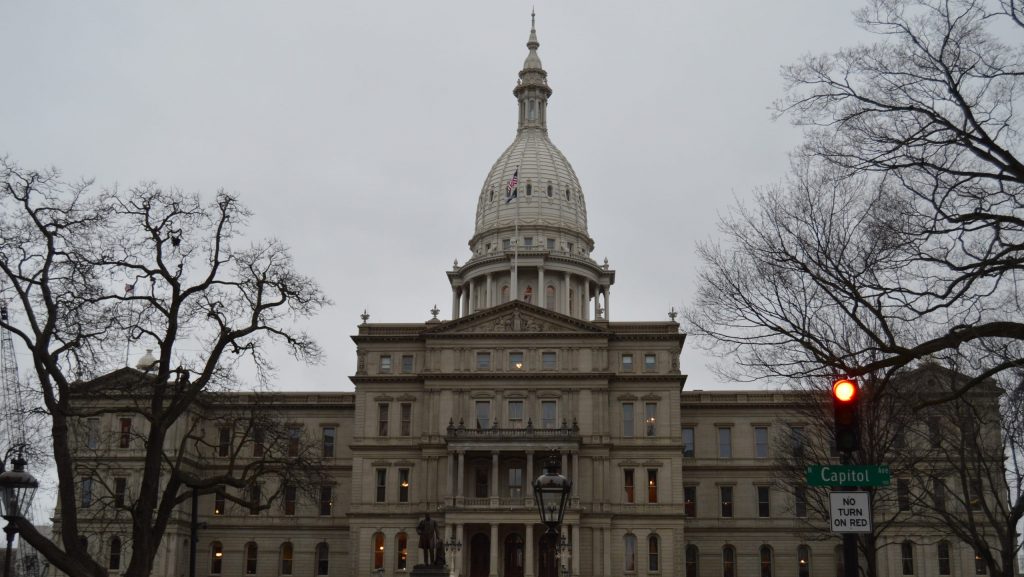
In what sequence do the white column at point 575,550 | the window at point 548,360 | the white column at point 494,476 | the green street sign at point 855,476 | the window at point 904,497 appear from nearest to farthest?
the green street sign at point 855,476 → the window at point 904,497 → the white column at point 575,550 → the white column at point 494,476 → the window at point 548,360

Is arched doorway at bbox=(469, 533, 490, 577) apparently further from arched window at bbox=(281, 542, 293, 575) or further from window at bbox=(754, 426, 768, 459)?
window at bbox=(754, 426, 768, 459)

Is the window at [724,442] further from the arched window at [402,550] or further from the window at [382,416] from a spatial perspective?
the window at [382,416]

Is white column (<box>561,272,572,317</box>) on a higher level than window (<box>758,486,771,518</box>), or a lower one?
higher

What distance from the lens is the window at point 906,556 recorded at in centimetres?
8256

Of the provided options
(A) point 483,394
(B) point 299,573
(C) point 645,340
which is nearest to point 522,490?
(A) point 483,394

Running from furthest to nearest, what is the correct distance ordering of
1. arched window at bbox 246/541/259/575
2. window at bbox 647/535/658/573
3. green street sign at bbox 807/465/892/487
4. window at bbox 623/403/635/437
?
arched window at bbox 246/541/259/575, window at bbox 623/403/635/437, window at bbox 647/535/658/573, green street sign at bbox 807/465/892/487

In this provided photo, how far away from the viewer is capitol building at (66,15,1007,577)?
7756cm

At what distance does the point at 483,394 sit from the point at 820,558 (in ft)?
96.7

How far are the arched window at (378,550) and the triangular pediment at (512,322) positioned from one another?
1542 cm

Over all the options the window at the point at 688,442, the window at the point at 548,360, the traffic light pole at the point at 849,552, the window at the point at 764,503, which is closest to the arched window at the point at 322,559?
the window at the point at 548,360

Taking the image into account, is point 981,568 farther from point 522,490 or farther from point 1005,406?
point 1005,406

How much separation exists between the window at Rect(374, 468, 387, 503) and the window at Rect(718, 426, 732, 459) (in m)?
27.2

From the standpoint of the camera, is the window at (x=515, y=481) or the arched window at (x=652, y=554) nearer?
the arched window at (x=652, y=554)

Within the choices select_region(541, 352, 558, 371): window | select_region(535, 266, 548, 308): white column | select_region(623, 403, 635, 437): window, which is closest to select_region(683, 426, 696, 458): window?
select_region(623, 403, 635, 437): window
